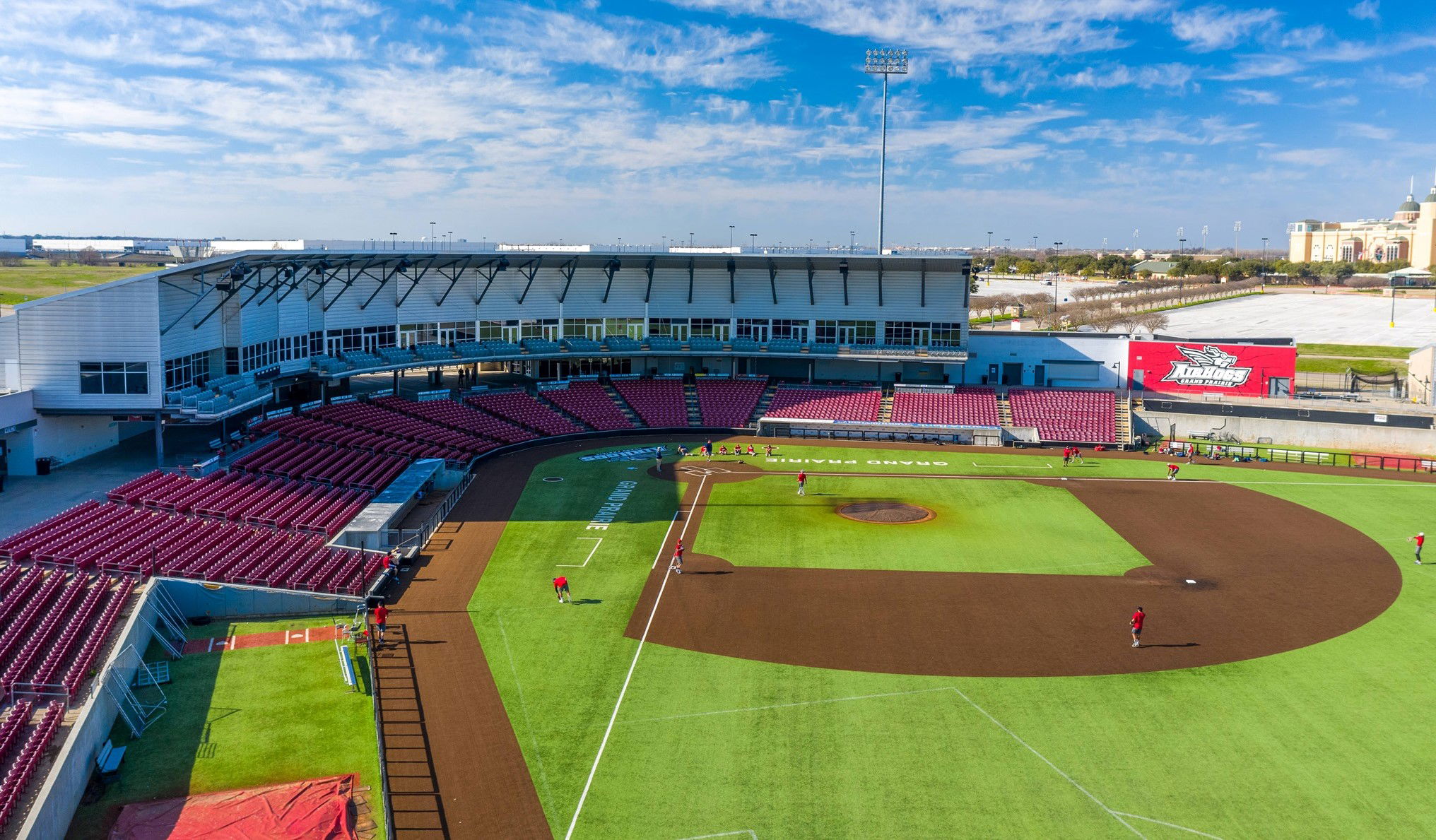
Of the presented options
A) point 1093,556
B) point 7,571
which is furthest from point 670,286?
point 7,571

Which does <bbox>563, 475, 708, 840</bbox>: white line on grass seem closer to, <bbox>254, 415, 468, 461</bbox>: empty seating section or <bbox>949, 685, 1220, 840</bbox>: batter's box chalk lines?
<bbox>949, 685, 1220, 840</bbox>: batter's box chalk lines

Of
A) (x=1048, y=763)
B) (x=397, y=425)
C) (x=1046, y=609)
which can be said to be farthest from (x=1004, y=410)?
(x=1048, y=763)

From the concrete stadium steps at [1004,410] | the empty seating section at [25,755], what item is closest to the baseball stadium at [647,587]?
the empty seating section at [25,755]

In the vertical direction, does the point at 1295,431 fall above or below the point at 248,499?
above

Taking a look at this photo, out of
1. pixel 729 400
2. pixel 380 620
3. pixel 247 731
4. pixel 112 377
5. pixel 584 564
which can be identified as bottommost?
pixel 247 731

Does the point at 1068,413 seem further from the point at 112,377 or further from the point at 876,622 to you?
the point at 112,377

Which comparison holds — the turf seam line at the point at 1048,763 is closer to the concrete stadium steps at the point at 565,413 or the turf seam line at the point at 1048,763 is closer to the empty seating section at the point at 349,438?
the empty seating section at the point at 349,438

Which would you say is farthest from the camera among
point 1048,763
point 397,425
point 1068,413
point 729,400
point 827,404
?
point 729,400

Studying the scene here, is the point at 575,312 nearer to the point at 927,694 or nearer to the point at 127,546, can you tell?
the point at 127,546
